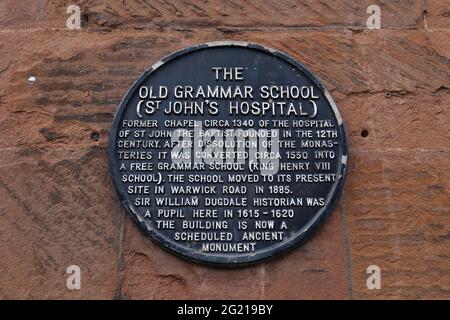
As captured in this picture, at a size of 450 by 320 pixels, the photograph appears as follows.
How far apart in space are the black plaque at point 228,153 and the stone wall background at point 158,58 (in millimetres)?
133

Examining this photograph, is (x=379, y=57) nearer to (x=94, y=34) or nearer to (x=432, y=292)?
(x=432, y=292)

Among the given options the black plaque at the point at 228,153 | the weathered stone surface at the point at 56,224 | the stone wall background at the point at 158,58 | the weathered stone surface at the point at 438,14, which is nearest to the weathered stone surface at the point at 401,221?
the stone wall background at the point at 158,58

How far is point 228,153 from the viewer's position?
4.86m

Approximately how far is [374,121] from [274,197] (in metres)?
1.00

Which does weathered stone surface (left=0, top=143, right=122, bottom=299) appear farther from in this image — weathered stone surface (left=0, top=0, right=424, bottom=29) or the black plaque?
weathered stone surface (left=0, top=0, right=424, bottom=29)

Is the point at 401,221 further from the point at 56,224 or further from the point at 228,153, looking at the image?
the point at 56,224

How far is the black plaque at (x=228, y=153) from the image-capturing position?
184 inches

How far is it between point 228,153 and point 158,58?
0.96m

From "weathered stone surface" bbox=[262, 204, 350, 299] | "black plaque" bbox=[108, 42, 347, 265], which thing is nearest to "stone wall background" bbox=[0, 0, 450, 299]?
"weathered stone surface" bbox=[262, 204, 350, 299]

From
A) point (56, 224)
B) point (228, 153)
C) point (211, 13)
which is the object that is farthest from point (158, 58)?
point (56, 224)

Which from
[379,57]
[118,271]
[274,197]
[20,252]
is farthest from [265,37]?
[20,252]

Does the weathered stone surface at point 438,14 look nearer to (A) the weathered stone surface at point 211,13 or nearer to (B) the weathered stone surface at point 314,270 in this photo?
(A) the weathered stone surface at point 211,13

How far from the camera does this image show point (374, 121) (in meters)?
5.01

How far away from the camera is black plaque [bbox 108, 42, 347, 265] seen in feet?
15.4
